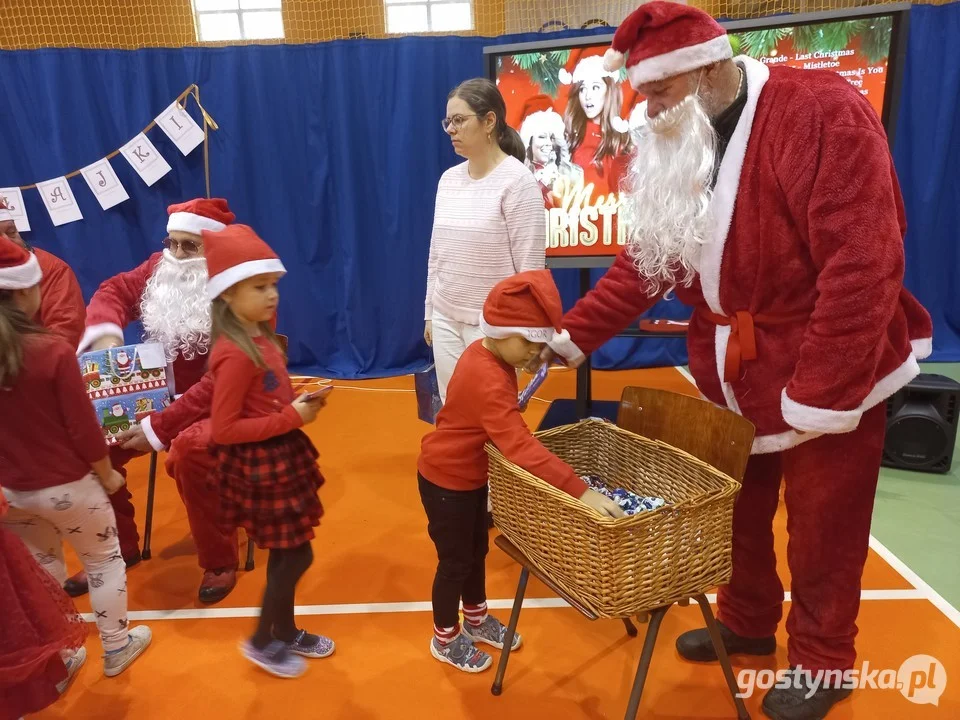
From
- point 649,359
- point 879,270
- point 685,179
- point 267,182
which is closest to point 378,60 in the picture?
point 267,182

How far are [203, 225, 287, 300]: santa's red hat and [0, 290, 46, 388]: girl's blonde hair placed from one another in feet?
1.49

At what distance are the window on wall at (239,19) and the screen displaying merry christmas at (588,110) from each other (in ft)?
7.71

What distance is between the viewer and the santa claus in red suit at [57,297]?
2.66 m

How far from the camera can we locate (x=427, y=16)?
496 cm

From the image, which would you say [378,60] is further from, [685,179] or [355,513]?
[685,179]

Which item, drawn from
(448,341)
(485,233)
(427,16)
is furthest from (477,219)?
(427,16)

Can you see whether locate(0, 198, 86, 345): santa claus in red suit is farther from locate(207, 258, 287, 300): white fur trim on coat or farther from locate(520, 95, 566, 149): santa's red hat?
locate(520, 95, 566, 149): santa's red hat

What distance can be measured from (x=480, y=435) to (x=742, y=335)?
68 centimetres

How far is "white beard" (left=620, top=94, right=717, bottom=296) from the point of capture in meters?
1.61

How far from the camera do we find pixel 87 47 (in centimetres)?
459

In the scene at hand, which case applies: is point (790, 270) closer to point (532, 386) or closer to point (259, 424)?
point (532, 386)

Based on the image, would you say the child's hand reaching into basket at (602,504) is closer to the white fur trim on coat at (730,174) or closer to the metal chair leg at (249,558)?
the white fur trim on coat at (730,174)

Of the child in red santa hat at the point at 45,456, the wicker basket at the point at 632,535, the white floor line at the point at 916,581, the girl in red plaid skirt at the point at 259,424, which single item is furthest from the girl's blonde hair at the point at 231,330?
the white floor line at the point at 916,581

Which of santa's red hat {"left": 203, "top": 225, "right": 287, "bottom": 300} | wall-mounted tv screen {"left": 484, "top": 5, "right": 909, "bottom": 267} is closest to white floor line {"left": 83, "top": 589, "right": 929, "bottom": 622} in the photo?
santa's red hat {"left": 203, "top": 225, "right": 287, "bottom": 300}
